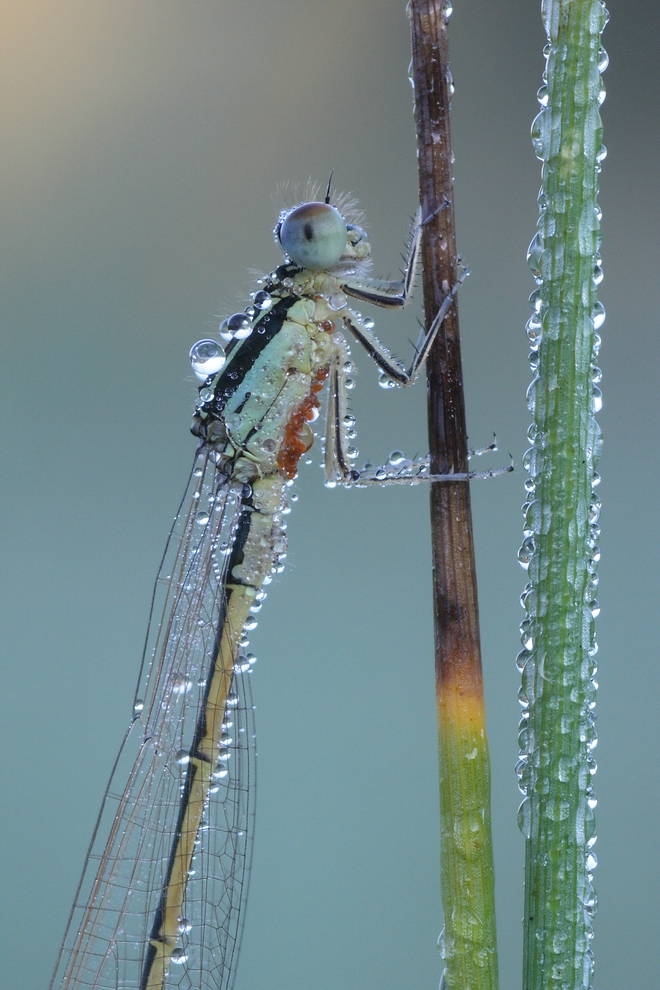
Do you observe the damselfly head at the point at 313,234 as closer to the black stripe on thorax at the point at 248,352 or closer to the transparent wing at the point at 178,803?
the black stripe on thorax at the point at 248,352

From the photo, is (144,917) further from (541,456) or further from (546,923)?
(541,456)

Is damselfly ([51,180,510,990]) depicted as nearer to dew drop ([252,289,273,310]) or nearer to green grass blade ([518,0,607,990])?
dew drop ([252,289,273,310])

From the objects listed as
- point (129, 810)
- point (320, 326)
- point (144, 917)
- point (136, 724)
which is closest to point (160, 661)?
point (136, 724)

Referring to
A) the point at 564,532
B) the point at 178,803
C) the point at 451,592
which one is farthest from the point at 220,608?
the point at 564,532

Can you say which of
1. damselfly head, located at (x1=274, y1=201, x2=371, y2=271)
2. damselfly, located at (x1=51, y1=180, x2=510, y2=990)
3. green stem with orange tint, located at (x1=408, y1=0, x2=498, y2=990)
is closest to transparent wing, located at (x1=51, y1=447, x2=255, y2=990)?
damselfly, located at (x1=51, y1=180, x2=510, y2=990)

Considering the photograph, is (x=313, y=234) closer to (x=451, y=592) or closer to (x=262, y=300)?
(x=262, y=300)

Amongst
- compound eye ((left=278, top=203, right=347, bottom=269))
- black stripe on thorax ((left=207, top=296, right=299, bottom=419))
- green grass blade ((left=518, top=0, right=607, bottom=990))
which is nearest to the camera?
green grass blade ((left=518, top=0, right=607, bottom=990))
